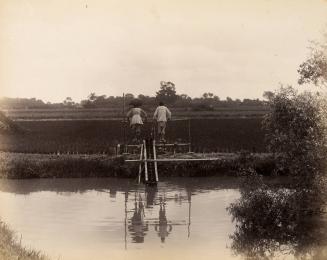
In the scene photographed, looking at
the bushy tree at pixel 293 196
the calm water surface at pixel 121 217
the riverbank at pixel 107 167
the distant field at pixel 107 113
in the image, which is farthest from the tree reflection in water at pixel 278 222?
the distant field at pixel 107 113

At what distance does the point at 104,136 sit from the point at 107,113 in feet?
39.4

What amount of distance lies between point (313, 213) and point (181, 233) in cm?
305

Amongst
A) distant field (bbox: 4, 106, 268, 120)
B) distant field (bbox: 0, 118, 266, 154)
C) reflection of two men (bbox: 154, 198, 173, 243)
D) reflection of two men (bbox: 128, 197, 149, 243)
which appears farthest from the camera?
distant field (bbox: 4, 106, 268, 120)

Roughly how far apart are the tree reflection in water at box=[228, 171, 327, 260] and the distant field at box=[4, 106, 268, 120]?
919 inches

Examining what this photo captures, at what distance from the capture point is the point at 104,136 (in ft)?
88.3

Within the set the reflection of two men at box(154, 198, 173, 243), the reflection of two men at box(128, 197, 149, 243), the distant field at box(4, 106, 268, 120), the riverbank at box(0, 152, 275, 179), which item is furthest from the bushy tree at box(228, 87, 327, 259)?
the distant field at box(4, 106, 268, 120)

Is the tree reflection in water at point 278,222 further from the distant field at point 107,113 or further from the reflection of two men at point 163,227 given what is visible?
the distant field at point 107,113

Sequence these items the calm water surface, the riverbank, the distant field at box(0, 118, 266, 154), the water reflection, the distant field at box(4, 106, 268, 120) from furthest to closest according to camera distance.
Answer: the distant field at box(4, 106, 268, 120), the distant field at box(0, 118, 266, 154), the riverbank, the water reflection, the calm water surface

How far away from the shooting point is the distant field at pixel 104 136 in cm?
2348

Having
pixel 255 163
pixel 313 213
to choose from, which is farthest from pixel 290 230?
pixel 255 163

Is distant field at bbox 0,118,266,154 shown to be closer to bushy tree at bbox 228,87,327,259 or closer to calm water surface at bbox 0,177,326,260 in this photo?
calm water surface at bbox 0,177,326,260

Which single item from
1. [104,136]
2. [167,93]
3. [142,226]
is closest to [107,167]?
[142,226]

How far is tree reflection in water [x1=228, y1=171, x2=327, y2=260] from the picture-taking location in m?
11.1

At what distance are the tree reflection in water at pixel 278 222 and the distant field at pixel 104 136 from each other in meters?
9.93
